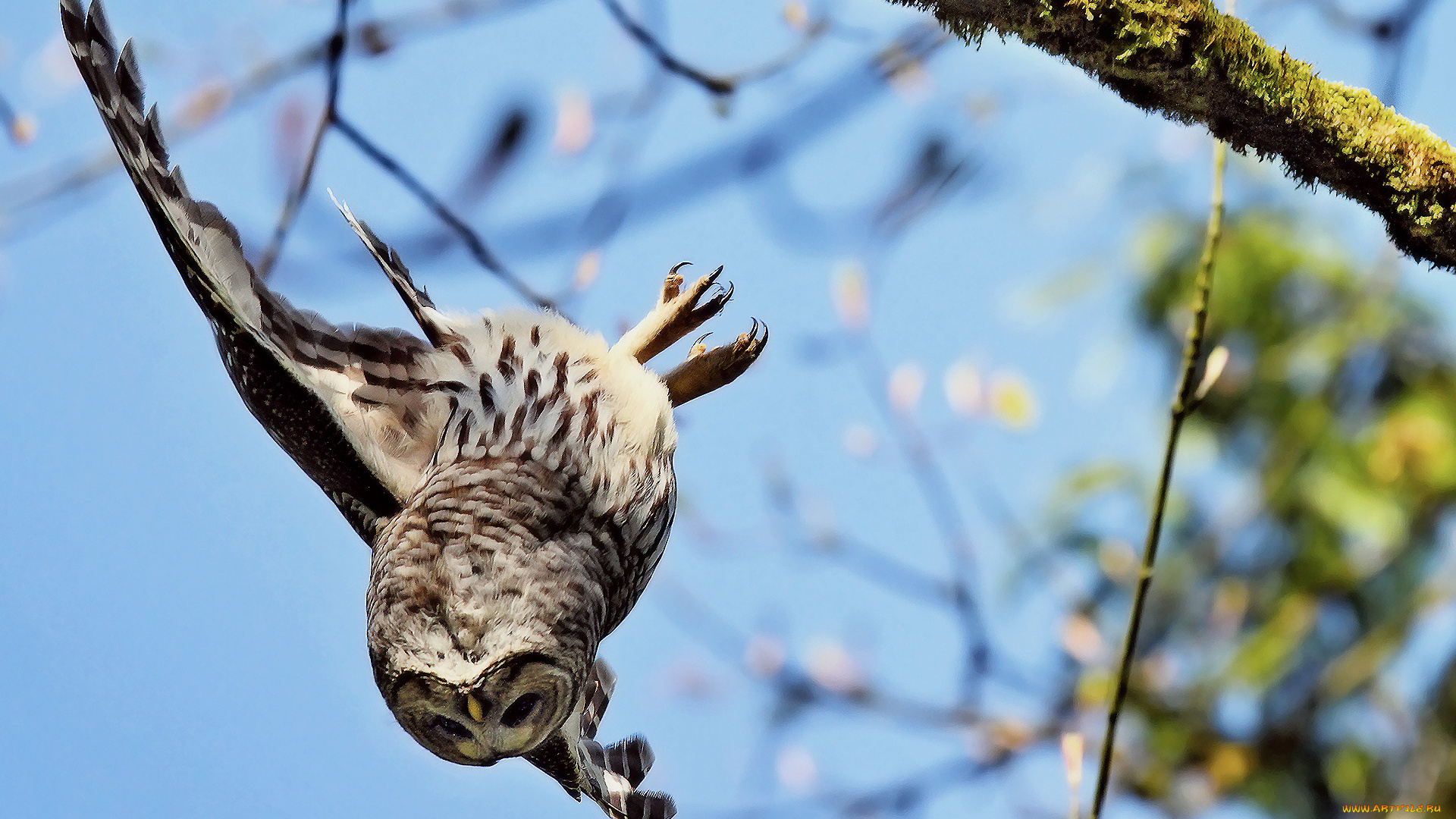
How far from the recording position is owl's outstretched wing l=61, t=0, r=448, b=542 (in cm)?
208

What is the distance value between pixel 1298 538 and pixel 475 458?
3.69 m

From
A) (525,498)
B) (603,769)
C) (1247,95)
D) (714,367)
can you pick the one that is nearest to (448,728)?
(525,498)

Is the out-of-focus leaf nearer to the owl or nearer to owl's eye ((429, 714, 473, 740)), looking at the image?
the owl

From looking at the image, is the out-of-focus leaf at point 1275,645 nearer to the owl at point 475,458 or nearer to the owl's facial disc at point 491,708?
the owl at point 475,458

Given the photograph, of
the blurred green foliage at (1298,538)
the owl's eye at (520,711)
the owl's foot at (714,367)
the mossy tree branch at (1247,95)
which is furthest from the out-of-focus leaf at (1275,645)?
the owl's eye at (520,711)

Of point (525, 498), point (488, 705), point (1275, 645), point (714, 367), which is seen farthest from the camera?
point (1275, 645)

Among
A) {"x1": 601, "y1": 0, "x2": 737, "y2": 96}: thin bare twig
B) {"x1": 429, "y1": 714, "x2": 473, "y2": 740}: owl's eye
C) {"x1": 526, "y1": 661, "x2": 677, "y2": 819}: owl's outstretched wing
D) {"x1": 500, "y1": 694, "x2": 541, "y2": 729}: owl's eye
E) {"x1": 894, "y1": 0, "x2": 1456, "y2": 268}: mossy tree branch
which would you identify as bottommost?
{"x1": 429, "y1": 714, "x2": 473, "y2": 740}: owl's eye

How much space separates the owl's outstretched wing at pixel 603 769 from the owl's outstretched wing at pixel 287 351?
0.60 meters

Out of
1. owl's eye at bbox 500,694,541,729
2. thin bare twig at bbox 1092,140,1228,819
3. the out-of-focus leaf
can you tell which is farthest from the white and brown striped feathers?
the out-of-focus leaf

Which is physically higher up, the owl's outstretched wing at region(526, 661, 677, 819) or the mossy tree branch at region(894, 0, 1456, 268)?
the mossy tree branch at region(894, 0, 1456, 268)

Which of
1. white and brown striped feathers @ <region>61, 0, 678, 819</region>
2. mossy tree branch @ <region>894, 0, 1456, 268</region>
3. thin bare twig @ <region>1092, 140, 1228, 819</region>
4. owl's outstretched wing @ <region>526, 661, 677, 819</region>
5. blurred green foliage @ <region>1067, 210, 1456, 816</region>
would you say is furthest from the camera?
blurred green foliage @ <region>1067, 210, 1456, 816</region>

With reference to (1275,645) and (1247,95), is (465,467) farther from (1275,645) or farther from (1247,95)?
(1275,645)

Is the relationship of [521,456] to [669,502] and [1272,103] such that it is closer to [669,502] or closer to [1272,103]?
[669,502]

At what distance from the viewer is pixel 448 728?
2.25 metres
